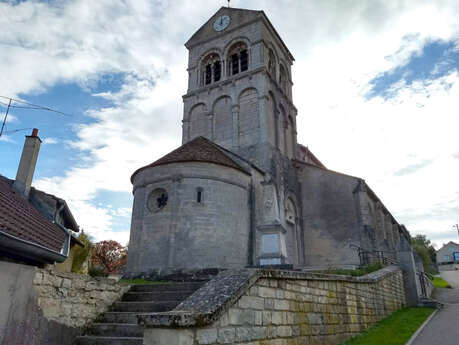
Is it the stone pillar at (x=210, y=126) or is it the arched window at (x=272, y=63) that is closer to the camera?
the stone pillar at (x=210, y=126)

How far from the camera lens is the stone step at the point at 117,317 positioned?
6469 mm

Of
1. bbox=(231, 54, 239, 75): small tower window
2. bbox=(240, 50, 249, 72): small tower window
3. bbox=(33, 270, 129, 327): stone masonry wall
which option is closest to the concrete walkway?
bbox=(33, 270, 129, 327): stone masonry wall

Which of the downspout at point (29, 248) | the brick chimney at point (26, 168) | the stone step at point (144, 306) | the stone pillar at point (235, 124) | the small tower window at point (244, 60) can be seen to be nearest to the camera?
the downspout at point (29, 248)

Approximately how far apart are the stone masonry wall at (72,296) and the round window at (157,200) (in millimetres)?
8761

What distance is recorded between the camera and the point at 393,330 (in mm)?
8977

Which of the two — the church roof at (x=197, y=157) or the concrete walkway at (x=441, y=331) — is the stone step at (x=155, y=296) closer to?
the concrete walkway at (x=441, y=331)

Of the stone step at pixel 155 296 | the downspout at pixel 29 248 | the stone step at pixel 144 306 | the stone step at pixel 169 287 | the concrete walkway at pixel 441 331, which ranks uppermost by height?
the downspout at pixel 29 248

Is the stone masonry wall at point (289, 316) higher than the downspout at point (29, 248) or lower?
lower

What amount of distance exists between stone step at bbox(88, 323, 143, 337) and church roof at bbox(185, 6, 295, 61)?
2196 centimetres

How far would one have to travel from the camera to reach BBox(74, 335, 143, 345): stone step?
5531 millimetres

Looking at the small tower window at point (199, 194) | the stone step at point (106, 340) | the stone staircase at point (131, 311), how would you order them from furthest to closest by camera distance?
the small tower window at point (199, 194), the stone staircase at point (131, 311), the stone step at point (106, 340)

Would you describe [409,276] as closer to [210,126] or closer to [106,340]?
[106,340]

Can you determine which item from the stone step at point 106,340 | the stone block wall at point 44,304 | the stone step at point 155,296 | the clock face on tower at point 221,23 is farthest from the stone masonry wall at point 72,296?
the clock face on tower at point 221,23

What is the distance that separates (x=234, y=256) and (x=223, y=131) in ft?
29.4
